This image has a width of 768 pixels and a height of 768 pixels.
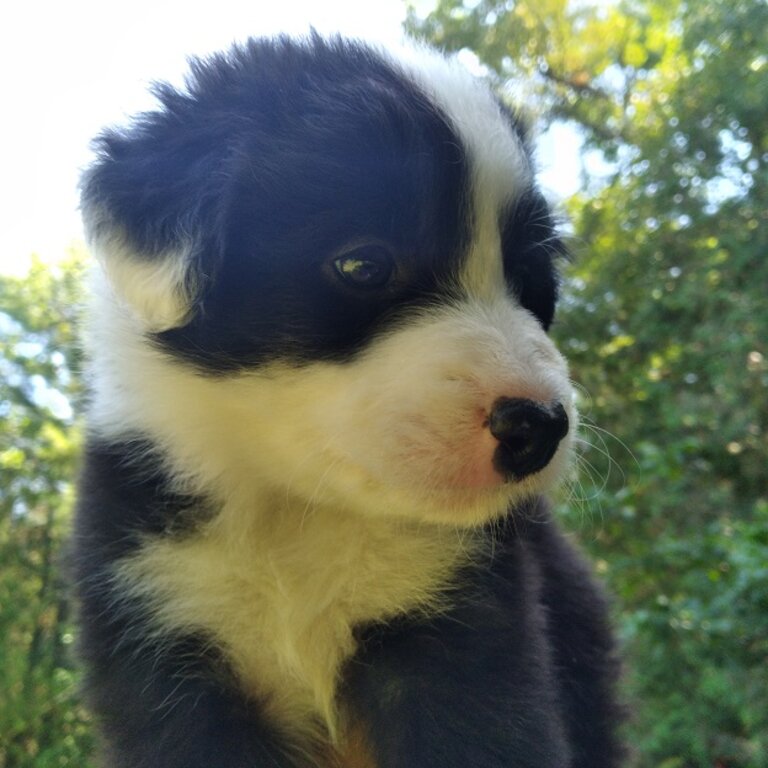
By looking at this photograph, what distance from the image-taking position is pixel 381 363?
1224 millimetres

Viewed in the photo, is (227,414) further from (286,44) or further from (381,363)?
(286,44)

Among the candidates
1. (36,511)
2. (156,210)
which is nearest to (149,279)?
(156,210)

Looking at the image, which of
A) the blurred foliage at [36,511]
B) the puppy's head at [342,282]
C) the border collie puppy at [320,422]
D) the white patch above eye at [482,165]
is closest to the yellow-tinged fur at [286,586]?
the border collie puppy at [320,422]

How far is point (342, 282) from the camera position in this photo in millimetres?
1234

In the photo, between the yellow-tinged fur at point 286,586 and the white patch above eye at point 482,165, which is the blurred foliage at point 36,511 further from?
the white patch above eye at point 482,165

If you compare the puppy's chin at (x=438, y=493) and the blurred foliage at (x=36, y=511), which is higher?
the puppy's chin at (x=438, y=493)

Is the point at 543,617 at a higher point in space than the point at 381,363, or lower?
lower

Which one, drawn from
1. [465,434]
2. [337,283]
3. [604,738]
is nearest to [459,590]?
[465,434]

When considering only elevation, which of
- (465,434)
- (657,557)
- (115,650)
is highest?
(465,434)

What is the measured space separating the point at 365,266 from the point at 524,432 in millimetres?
357

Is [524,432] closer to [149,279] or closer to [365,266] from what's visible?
[365,266]

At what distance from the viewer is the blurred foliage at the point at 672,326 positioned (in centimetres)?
309

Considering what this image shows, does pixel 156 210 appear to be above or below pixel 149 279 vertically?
above

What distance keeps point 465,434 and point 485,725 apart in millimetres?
568
